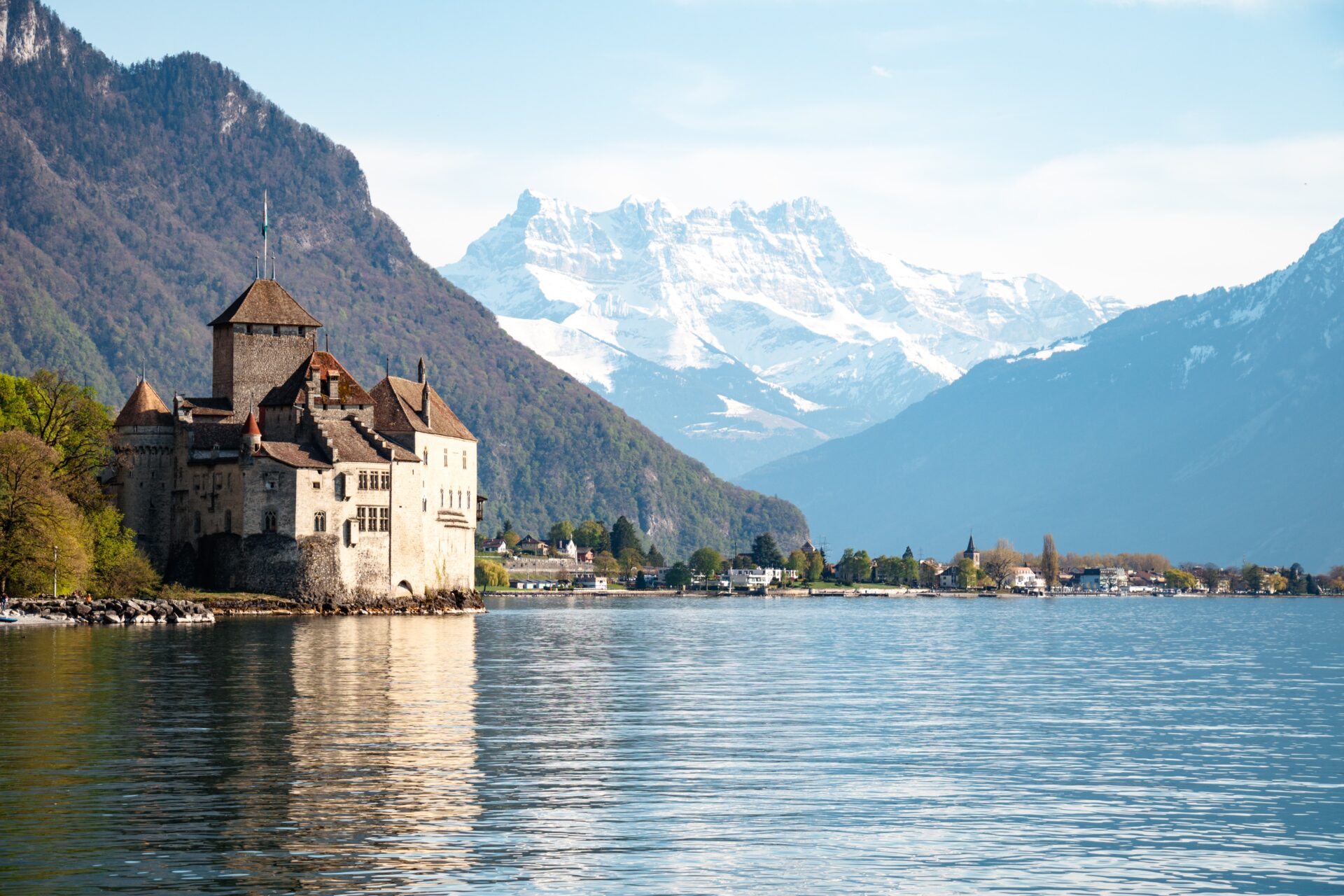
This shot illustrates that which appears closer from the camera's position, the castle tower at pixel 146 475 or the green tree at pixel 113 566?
the green tree at pixel 113 566

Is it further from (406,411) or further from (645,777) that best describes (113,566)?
(645,777)

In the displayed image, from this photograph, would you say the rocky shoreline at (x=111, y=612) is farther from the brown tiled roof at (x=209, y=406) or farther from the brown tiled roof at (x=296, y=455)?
the brown tiled roof at (x=209, y=406)

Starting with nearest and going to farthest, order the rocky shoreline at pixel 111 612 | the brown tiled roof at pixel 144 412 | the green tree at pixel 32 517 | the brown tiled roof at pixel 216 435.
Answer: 1. the green tree at pixel 32 517
2. the rocky shoreline at pixel 111 612
3. the brown tiled roof at pixel 216 435
4. the brown tiled roof at pixel 144 412

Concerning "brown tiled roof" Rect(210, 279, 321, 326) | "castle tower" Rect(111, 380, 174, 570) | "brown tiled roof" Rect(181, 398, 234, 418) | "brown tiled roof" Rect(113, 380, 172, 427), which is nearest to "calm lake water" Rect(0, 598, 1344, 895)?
"castle tower" Rect(111, 380, 174, 570)

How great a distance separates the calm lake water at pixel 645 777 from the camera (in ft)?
103

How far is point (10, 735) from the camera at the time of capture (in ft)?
154

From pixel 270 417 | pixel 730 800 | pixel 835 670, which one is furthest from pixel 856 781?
pixel 270 417

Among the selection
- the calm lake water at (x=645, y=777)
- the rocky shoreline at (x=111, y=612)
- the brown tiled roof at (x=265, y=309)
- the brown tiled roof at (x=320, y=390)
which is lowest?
the calm lake water at (x=645, y=777)

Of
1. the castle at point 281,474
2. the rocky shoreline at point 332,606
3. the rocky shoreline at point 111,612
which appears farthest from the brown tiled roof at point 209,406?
the rocky shoreline at point 111,612

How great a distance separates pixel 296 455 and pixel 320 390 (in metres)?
8.12

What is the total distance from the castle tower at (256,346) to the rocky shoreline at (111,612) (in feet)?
80.7

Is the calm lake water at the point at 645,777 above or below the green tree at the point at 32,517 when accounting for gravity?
below

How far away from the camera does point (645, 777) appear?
139 ft

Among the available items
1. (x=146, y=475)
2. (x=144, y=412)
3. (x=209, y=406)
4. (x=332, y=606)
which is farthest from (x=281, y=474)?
(x=209, y=406)
